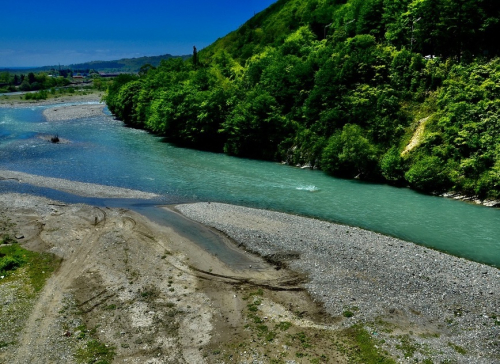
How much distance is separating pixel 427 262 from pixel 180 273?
1684 centimetres

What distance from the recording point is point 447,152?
4078 cm

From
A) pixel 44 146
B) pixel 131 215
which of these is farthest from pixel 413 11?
pixel 44 146

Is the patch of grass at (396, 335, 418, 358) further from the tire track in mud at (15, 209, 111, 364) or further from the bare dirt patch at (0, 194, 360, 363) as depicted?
the tire track in mud at (15, 209, 111, 364)

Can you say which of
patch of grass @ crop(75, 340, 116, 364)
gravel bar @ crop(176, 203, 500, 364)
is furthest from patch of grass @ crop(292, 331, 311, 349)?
patch of grass @ crop(75, 340, 116, 364)

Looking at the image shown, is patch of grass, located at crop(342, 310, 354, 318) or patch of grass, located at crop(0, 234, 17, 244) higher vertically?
patch of grass, located at crop(342, 310, 354, 318)

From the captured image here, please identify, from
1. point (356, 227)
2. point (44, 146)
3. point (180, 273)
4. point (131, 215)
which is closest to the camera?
point (180, 273)

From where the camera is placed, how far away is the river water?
32156 mm

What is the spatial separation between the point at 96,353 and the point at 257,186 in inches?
1190

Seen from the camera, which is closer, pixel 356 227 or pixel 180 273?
pixel 180 273

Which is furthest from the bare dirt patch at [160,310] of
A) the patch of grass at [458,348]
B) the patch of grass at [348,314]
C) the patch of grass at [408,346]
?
the patch of grass at [458,348]

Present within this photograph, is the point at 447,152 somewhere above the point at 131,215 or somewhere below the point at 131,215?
above

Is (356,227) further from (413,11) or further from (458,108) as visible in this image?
(413,11)

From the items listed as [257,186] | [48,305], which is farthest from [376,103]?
[48,305]

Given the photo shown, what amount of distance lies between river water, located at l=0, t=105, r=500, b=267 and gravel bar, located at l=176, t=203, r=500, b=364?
368 centimetres
